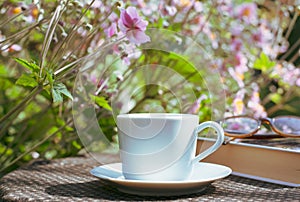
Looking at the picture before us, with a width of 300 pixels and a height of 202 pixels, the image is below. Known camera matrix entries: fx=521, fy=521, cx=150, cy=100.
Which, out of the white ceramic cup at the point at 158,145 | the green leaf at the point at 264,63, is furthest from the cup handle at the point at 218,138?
the green leaf at the point at 264,63

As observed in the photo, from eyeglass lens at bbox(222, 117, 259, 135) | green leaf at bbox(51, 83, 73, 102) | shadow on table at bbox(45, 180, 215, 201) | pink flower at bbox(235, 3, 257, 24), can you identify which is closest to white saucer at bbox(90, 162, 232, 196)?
shadow on table at bbox(45, 180, 215, 201)

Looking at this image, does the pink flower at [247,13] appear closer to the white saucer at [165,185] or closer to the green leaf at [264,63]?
the green leaf at [264,63]

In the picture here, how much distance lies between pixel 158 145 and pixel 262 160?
0.22 metres

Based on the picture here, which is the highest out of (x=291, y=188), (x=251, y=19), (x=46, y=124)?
(x=251, y=19)

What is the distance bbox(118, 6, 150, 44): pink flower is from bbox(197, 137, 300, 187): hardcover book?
0.61ft

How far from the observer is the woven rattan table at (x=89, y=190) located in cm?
69

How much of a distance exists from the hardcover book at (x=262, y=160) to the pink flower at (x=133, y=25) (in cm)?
19

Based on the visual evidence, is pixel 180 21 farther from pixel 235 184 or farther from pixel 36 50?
pixel 235 184

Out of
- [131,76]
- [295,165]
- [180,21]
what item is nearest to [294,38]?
[180,21]

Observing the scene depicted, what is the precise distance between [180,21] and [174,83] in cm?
68

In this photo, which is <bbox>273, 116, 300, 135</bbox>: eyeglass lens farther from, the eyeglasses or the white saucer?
the white saucer

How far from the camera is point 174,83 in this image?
2.89 ft

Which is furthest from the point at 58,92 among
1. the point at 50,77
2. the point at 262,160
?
the point at 262,160

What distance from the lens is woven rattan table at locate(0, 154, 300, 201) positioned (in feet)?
2.26
